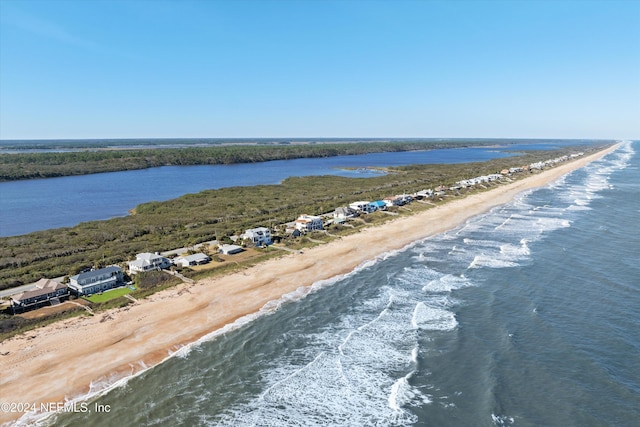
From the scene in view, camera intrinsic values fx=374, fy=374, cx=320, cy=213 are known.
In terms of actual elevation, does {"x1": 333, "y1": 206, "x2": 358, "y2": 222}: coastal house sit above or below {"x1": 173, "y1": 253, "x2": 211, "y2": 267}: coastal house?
above

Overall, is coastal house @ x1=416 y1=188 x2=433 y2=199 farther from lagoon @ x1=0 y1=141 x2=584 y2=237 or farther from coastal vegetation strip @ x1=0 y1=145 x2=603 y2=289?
lagoon @ x1=0 y1=141 x2=584 y2=237

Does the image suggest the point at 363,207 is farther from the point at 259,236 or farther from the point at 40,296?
the point at 40,296

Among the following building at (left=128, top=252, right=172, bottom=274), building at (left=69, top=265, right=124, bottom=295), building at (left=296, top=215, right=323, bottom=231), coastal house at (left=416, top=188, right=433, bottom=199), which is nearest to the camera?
building at (left=69, top=265, right=124, bottom=295)

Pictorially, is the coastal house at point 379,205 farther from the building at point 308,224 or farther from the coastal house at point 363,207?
the building at point 308,224

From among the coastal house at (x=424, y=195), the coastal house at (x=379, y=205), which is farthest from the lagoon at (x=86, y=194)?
the coastal house at (x=424, y=195)

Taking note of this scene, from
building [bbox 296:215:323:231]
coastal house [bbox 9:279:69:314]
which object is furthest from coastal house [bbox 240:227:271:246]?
coastal house [bbox 9:279:69:314]

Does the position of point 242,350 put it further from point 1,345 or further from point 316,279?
point 1,345

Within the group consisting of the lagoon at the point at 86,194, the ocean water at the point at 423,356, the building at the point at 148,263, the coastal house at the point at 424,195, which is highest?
the coastal house at the point at 424,195
